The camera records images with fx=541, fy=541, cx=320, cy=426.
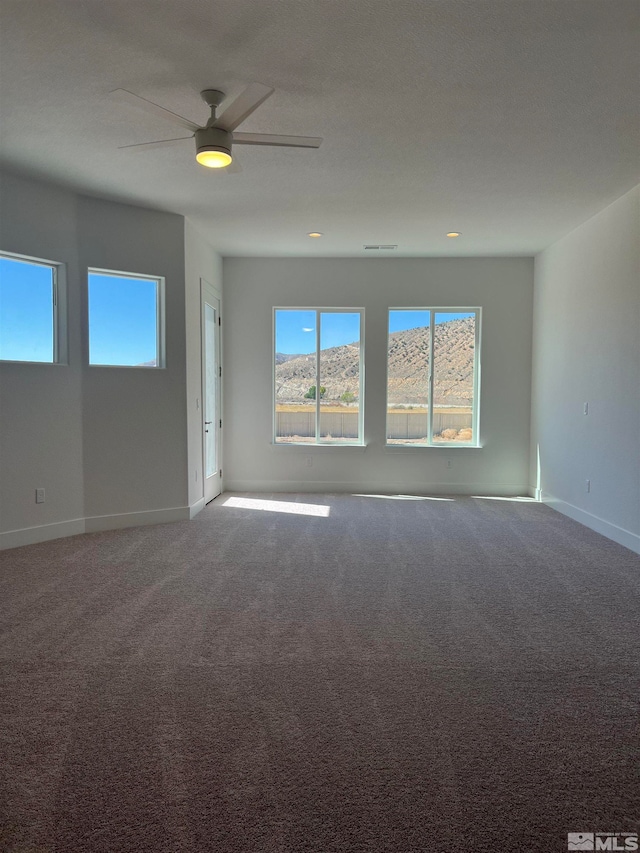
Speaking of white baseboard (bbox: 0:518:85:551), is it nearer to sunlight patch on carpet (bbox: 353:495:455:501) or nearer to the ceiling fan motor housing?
sunlight patch on carpet (bbox: 353:495:455:501)

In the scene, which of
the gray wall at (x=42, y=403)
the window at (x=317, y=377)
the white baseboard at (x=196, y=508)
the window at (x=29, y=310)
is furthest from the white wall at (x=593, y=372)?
the window at (x=29, y=310)

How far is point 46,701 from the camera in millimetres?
2258

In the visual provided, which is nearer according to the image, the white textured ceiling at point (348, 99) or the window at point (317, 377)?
the white textured ceiling at point (348, 99)

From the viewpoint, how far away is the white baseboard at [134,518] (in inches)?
197

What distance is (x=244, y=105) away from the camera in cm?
259

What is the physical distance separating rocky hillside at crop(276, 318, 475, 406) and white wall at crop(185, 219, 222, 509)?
1903 millimetres

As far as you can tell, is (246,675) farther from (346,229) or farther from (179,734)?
(346,229)

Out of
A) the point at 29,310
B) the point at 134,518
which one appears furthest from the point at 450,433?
the point at 29,310

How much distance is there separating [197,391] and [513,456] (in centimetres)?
402

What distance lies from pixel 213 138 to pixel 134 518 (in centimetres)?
360

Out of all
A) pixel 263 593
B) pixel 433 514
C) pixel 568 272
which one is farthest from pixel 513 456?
pixel 263 593

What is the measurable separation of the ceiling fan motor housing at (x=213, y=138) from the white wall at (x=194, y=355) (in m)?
2.67

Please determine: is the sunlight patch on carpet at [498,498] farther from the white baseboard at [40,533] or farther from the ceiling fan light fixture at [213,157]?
the ceiling fan light fixture at [213,157]

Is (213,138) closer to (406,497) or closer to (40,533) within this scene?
(40,533)
